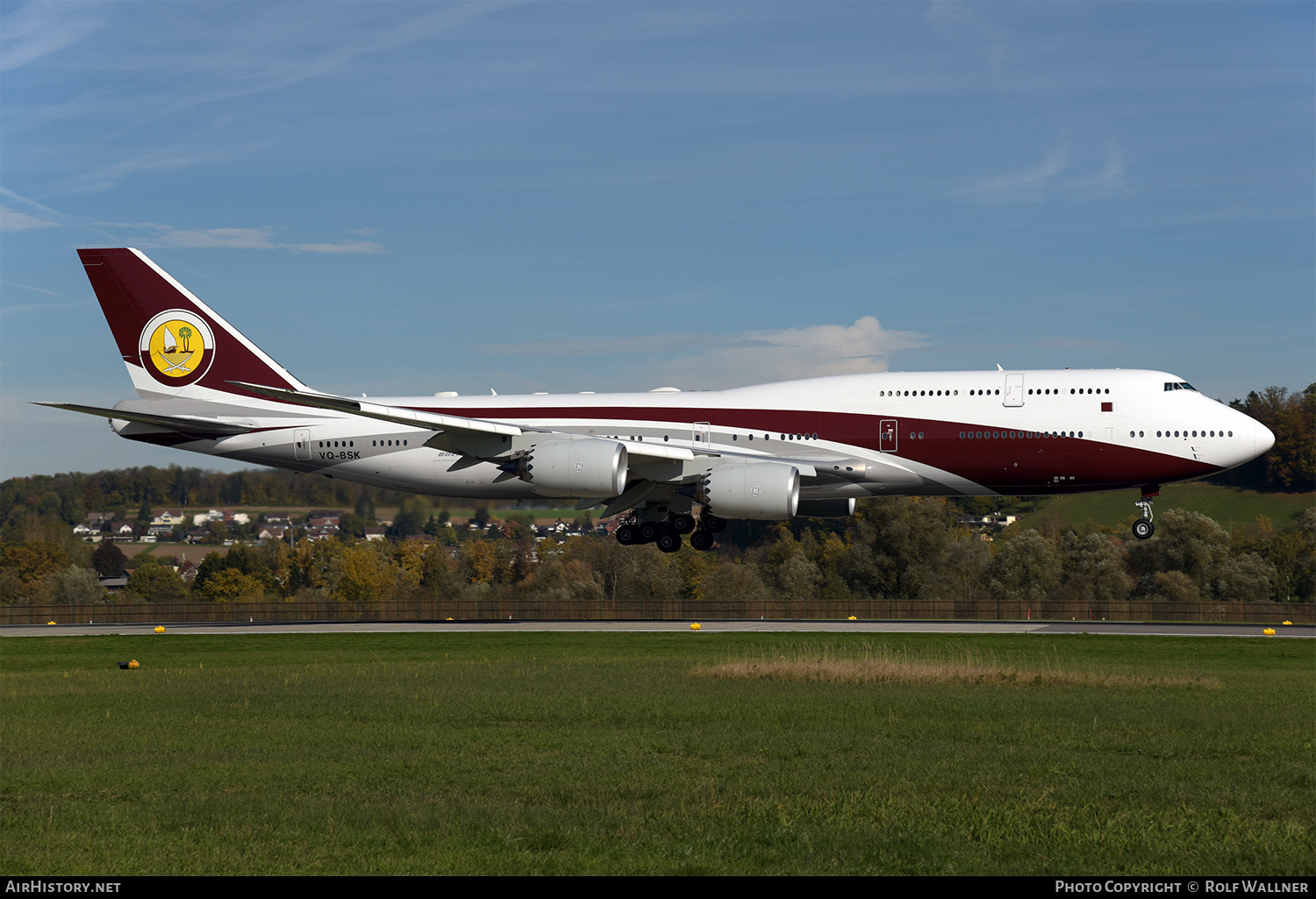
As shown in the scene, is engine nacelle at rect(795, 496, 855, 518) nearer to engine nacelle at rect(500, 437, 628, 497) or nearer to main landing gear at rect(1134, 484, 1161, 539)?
engine nacelle at rect(500, 437, 628, 497)

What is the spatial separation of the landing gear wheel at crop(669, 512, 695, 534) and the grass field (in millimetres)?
11346

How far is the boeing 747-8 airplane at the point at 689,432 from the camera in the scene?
138 feet

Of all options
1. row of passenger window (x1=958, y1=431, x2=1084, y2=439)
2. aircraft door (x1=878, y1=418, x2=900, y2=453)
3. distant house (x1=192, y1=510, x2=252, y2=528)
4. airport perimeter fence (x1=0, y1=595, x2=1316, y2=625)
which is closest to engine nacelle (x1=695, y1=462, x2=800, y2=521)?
aircraft door (x1=878, y1=418, x2=900, y2=453)

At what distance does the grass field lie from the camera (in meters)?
14.4

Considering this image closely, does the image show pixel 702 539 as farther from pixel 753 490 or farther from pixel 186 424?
pixel 186 424

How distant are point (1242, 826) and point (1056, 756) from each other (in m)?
5.54

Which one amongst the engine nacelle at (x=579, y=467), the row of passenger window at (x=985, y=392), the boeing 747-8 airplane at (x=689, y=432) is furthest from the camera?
the engine nacelle at (x=579, y=467)

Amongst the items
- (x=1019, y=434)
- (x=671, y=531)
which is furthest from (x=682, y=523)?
(x=1019, y=434)

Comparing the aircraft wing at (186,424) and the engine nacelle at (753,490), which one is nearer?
the engine nacelle at (753,490)

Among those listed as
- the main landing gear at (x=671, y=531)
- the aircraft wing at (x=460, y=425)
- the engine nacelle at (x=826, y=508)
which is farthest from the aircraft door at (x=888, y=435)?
the main landing gear at (x=671, y=531)

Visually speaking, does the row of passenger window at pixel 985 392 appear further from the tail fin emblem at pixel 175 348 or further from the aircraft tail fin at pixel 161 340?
the tail fin emblem at pixel 175 348

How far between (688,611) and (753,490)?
117 ft

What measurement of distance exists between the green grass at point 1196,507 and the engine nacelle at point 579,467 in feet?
302
